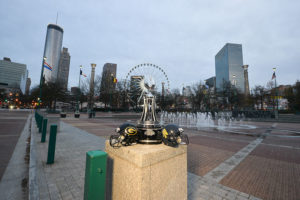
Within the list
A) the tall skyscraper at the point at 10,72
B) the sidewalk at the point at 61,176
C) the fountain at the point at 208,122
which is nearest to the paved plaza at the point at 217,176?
the sidewalk at the point at 61,176

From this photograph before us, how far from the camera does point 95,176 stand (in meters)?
1.57

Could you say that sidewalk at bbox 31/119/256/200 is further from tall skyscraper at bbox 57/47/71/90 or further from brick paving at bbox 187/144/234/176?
tall skyscraper at bbox 57/47/71/90

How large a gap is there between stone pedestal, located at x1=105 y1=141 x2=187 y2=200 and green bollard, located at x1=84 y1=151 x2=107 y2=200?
31 centimetres

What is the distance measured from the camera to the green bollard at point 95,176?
154 centimetres

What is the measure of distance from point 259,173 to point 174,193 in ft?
13.8

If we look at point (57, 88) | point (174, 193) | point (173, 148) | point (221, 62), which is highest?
point (221, 62)

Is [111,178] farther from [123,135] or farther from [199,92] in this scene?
[199,92]

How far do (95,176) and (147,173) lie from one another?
0.61 metres

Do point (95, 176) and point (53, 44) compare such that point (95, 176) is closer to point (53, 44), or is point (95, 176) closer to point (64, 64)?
point (53, 44)

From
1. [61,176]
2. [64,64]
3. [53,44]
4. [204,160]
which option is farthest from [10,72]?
[204,160]

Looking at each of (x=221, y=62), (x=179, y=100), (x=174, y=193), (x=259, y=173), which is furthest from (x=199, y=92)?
(x=221, y=62)

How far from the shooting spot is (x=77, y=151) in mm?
6086

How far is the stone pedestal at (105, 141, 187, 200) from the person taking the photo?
1610 millimetres

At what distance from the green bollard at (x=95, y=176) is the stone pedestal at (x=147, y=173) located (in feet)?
1.03
